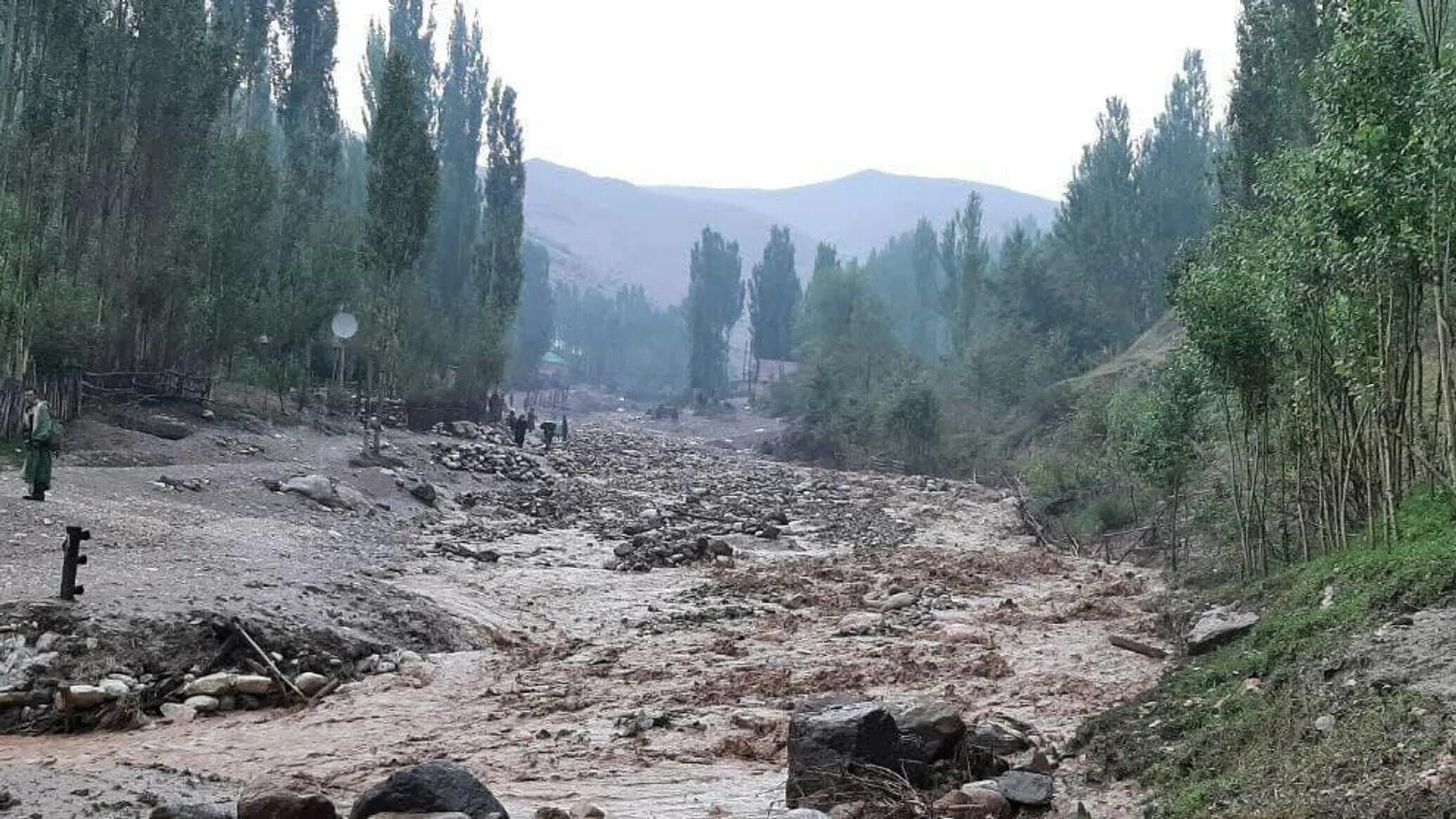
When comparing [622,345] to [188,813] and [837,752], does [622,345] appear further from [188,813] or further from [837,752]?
[188,813]

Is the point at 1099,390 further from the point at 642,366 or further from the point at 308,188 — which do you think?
the point at 642,366

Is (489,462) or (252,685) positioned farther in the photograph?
(489,462)

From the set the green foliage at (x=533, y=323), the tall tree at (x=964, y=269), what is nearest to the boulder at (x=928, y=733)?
the tall tree at (x=964, y=269)

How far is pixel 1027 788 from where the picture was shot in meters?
7.19

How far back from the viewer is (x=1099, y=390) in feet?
125

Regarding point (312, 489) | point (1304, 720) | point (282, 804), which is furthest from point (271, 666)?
point (312, 489)

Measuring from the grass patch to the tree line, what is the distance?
2077 cm

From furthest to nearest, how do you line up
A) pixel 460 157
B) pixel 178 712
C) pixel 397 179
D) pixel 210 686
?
pixel 460 157 < pixel 397 179 < pixel 210 686 < pixel 178 712

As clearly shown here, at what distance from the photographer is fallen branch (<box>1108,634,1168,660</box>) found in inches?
474

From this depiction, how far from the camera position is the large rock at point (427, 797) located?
252 inches

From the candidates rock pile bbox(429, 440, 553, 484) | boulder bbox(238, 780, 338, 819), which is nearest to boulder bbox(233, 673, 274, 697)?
boulder bbox(238, 780, 338, 819)

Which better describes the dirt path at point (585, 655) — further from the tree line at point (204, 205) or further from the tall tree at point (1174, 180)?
the tall tree at point (1174, 180)

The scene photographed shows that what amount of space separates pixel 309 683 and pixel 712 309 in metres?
89.4

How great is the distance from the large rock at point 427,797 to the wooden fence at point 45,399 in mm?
17625
